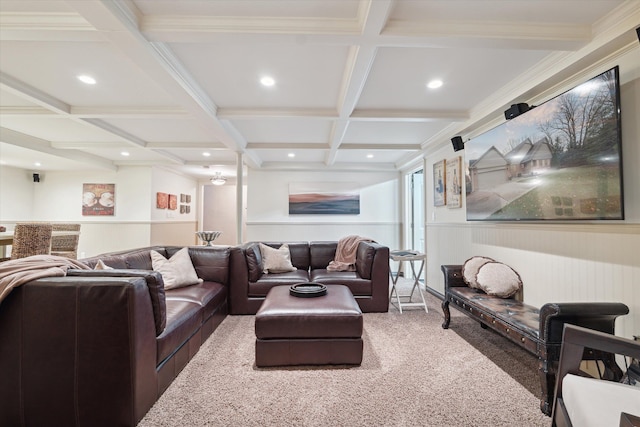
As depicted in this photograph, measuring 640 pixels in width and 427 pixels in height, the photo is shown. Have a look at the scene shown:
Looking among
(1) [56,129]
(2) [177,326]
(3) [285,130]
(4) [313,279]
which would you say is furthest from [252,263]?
(1) [56,129]

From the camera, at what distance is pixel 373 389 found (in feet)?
6.12

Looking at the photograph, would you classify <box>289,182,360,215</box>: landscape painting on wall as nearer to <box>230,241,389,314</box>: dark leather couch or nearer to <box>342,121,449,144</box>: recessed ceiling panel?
<box>342,121,449,144</box>: recessed ceiling panel

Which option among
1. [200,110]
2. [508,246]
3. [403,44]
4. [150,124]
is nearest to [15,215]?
[150,124]

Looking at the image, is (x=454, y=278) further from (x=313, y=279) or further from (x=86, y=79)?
(x=86, y=79)

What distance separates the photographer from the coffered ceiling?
68.5 inches

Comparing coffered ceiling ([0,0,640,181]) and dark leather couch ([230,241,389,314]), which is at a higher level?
coffered ceiling ([0,0,640,181])

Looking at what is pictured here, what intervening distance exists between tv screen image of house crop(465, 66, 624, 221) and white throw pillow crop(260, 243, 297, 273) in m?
2.54

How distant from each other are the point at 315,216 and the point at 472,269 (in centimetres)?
371

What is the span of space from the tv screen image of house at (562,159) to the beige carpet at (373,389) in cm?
125

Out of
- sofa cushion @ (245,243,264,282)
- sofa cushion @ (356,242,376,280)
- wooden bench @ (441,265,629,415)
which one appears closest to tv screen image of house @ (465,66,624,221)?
wooden bench @ (441,265,629,415)

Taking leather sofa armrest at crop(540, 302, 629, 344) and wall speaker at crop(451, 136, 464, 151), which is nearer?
leather sofa armrest at crop(540, 302, 629, 344)

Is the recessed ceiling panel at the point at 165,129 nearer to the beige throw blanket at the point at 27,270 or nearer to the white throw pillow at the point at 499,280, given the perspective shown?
the beige throw blanket at the point at 27,270

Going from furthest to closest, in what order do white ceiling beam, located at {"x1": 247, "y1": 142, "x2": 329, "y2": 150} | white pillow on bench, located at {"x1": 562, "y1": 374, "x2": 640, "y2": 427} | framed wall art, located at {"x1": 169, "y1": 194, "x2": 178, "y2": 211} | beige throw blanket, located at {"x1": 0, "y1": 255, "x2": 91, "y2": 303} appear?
1. framed wall art, located at {"x1": 169, "y1": 194, "x2": 178, "y2": 211}
2. white ceiling beam, located at {"x1": 247, "y1": 142, "x2": 329, "y2": 150}
3. beige throw blanket, located at {"x1": 0, "y1": 255, "x2": 91, "y2": 303}
4. white pillow on bench, located at {"x1": 562, "y1": 374, "x2": 640, "y2": 427}

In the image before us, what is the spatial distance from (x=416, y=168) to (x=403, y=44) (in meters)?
3.89
